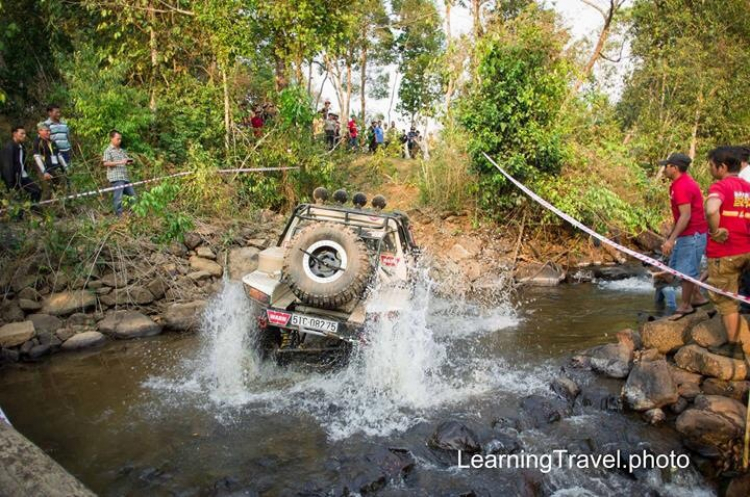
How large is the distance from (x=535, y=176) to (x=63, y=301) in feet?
30.1

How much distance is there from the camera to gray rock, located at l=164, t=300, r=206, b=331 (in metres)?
8.36

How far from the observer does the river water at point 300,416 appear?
4.56 meters

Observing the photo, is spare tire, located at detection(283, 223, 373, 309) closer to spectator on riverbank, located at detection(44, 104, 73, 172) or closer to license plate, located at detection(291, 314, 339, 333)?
license plate, located at detection(291, 314, 339, 333)

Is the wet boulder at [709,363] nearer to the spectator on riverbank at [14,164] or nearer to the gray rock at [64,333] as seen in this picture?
the gray rock at [64,333]

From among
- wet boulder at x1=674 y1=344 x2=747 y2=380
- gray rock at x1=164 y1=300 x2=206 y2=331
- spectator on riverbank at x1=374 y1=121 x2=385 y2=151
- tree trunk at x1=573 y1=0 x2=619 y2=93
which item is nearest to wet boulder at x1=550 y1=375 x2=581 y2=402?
wet boulder at x1=674 y1=344 x2=747 y2=380

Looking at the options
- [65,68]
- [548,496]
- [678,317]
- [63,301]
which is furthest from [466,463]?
[65,68]

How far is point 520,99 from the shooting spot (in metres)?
11.5

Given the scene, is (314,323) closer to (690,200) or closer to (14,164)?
(690,200)

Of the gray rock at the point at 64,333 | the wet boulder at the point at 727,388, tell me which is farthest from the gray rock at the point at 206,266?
the wet boulder at the point at 727,388

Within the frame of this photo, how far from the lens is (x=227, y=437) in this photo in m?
5.19

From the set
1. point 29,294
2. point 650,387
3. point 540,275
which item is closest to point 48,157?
point 29,294

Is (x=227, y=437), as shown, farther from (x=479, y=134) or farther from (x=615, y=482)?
(x=479, y=134)

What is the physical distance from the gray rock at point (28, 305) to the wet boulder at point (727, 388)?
27.5 ft

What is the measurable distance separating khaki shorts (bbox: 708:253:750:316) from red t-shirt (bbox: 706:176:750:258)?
0.23ft
